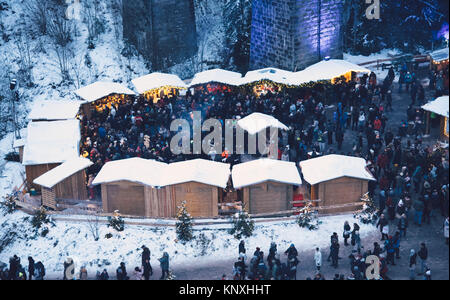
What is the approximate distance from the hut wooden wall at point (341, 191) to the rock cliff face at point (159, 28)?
67.1 ft

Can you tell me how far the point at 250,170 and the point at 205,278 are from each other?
15.7ft

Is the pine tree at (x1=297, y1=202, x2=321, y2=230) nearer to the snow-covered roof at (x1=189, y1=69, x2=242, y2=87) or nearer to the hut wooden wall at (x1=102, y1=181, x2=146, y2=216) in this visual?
the hut wooden wall at (x1=102, y1=181, x2=146, y2=216)

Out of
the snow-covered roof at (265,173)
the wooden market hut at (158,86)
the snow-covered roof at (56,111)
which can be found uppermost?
the wooden market hut at (158,86)

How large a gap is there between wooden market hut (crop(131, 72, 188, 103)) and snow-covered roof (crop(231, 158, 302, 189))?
9.31m

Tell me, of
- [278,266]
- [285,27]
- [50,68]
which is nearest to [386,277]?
[278,266]

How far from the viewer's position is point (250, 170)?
2477 cm

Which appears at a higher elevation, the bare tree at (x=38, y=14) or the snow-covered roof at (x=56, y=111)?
the bare tree at (x=38, y=14)

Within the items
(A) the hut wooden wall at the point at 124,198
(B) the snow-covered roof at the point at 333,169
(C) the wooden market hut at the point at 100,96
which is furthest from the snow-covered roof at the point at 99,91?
(B) the snow-covered roof at the point at 333,169

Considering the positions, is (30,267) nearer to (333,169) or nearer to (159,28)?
(333,169)

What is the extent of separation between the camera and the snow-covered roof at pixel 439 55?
2956cm

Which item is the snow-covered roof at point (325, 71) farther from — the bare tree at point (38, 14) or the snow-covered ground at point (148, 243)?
the bare tree at point (38, 14)

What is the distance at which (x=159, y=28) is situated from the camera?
4100cm
